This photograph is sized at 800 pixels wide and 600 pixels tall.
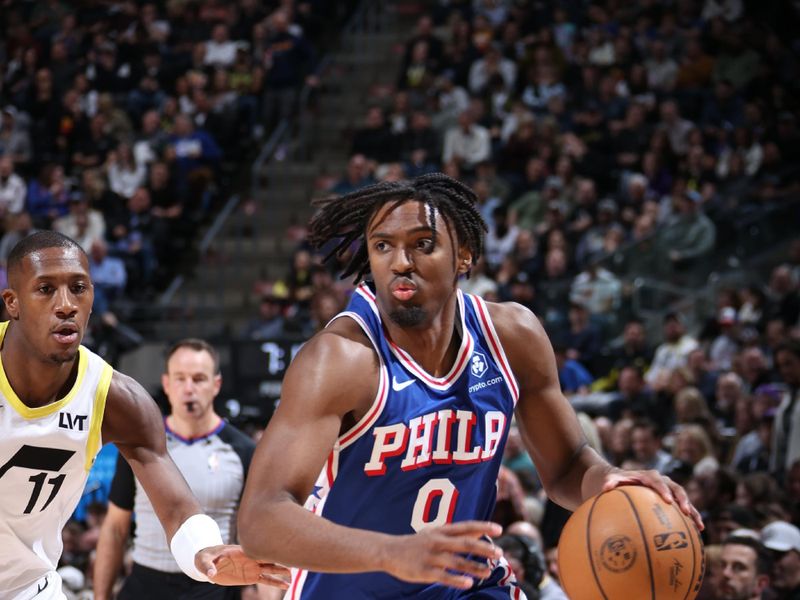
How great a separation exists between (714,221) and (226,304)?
233 inches

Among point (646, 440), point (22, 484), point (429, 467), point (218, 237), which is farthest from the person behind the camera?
point (218, 237)

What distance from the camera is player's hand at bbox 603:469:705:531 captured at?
139 inches

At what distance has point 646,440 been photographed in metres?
8.52

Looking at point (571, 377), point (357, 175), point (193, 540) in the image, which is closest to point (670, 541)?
point (193, 540)

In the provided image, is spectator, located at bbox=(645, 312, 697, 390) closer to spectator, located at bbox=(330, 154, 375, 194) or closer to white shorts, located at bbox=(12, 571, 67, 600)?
spectator, located at bbox=(330, 154, 375, 194)

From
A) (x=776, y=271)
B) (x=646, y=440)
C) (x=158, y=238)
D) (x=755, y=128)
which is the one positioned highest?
(x=755, y=128)

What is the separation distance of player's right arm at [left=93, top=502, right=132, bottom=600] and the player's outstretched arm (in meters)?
1.55

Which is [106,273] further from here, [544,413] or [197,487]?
[544,413]

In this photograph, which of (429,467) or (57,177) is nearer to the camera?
(429,467)

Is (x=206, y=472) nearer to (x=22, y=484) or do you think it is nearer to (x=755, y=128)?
(x=22, y=484)

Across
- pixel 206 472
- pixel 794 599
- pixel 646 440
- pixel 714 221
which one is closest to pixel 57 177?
pixel 714 221

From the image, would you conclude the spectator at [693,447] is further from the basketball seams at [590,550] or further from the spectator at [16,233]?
the spectator at [16,233]

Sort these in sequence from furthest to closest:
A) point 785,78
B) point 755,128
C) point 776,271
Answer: point 785,78
point 755,128
point 776,271

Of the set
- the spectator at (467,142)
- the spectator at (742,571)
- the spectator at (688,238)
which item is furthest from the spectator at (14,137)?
the spectator at (742,571)
